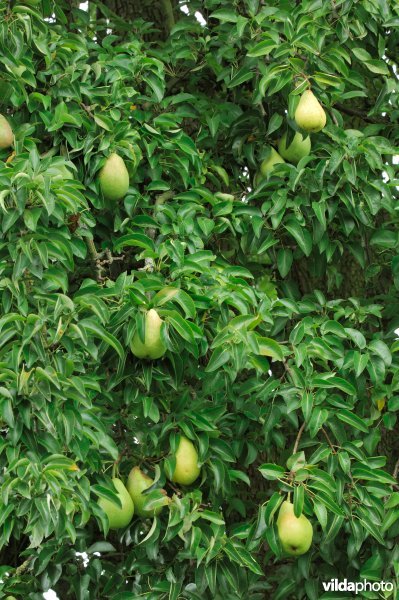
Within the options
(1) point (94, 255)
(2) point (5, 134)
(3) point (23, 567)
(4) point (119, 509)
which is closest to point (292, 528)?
(4) point (119, 509)

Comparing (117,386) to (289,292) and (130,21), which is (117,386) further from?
(130,21)

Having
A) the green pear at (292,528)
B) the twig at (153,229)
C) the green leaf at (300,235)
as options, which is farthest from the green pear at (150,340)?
the green leaf at (300,235)

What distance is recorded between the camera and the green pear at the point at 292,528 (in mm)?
2928

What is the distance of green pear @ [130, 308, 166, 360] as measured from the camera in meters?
2.85

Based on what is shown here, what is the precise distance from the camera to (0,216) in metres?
2.85

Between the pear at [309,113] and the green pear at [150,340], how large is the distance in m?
0.76

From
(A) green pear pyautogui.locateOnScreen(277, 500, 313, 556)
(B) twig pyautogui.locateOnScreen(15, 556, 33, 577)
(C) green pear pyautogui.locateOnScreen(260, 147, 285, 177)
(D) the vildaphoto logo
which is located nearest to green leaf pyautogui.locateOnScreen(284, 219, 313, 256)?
(C) green pear pyautogui.locateOnScreen(260, 147, 285, 177)

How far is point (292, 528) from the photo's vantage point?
2.93m

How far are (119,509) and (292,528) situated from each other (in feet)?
1.31

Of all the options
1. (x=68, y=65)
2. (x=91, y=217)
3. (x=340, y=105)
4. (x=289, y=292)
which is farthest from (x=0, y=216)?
(x=340, y=105)

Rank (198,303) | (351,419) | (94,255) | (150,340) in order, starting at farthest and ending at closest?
→ (94,255), (351,419), (198,303), (150,340)

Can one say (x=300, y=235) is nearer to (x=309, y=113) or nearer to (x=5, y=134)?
(x=309, y=113)

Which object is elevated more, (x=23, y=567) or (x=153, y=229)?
(x=153, y=229)

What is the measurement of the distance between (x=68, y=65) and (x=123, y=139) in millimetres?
273
